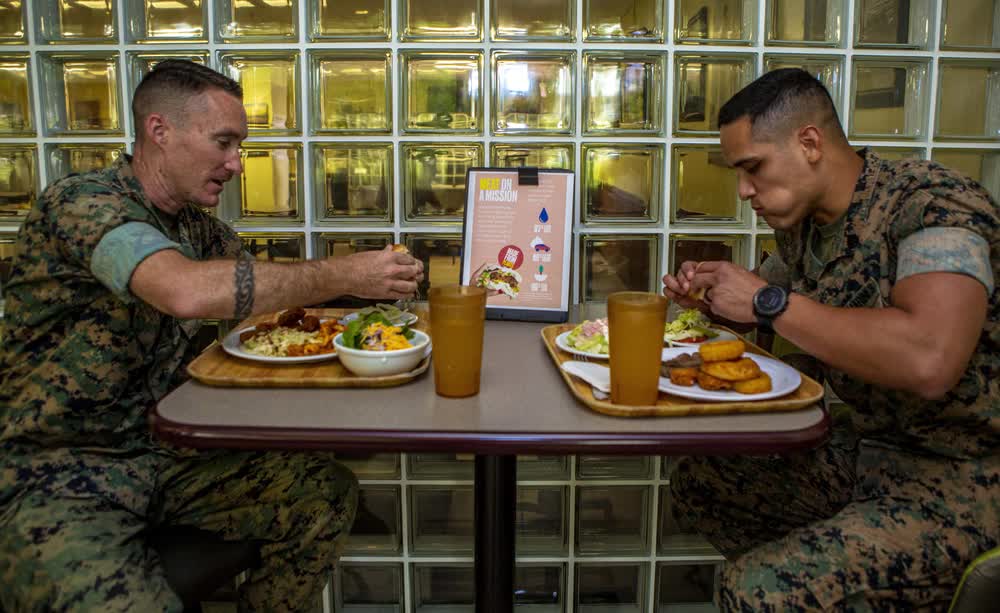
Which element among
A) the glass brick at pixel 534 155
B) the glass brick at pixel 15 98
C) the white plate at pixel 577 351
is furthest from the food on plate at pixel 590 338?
the glass brick at pixel 15 98

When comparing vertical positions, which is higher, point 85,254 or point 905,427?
point 85,254

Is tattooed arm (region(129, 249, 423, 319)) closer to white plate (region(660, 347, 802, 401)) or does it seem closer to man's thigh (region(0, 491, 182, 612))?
man's thigh (region(0, 491, 182, 612))

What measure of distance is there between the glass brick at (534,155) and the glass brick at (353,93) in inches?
13.7

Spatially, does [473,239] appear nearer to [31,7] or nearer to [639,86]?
[639,86]

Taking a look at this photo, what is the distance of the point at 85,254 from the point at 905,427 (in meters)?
1.64

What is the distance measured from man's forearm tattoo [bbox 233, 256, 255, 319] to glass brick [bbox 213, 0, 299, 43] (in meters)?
1.09

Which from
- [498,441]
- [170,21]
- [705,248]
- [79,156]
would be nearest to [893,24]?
[705,248]

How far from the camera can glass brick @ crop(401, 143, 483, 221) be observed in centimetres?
226

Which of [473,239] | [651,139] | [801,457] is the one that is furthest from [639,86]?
[801,457]

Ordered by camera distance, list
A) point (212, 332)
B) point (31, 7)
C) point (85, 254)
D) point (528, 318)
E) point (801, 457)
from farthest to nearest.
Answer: point (212, 332) → point (31, 7) → point (528, 318) → point (801, 457) → point (85, 254)

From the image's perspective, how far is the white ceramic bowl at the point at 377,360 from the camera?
1.31m

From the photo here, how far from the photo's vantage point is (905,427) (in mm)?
1427

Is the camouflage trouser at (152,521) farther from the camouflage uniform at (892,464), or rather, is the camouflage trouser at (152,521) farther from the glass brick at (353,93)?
the glass brick at (353,93)

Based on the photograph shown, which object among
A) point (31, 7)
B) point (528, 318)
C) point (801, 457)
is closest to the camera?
point (801, 457)
